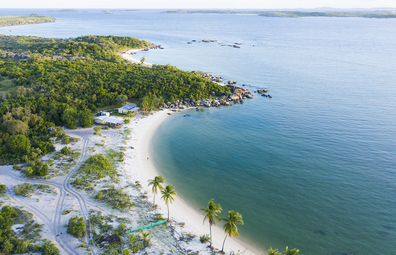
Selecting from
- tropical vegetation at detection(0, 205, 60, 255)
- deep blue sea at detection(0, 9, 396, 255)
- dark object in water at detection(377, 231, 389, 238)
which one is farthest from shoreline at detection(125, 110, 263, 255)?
dark object in water at detection(377, 231, 389, 238)

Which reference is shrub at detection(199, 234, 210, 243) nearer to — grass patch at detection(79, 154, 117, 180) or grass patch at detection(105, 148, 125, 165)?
grass patch at detection(79, 154, 117, 180)

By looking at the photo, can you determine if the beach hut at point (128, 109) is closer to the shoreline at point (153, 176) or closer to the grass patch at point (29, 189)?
the shoreline at point (153, 176)

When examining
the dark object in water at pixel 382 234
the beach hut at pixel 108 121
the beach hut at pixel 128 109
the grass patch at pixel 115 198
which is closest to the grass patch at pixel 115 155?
the grass patch at pixel 115 198

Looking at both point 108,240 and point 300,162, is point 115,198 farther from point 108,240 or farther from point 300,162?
point 300,162

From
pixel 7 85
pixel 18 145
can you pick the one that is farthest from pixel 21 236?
pixel 7 85

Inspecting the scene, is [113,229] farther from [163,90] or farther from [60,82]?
[60,82]

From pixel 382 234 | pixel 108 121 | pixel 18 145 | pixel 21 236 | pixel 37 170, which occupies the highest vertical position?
pixel 108 121

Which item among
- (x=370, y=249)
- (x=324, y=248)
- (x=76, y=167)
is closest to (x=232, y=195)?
(x=324, y=248)
